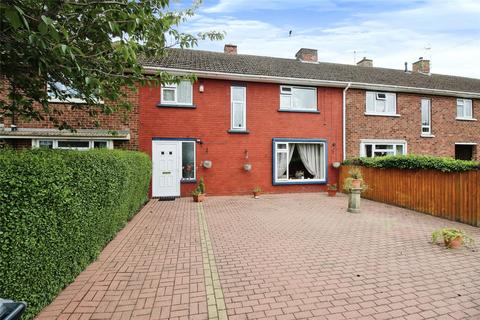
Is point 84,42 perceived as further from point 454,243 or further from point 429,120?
point 429,120

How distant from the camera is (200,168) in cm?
1121

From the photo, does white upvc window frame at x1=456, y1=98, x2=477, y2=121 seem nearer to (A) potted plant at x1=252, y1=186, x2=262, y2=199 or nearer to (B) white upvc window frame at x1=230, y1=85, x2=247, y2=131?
(B) white upvc window frame at x1=230, y1=85, x2=247, y2=131

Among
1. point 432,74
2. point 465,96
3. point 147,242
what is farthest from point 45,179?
point 432,74

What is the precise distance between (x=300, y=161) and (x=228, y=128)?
3930 millimetres

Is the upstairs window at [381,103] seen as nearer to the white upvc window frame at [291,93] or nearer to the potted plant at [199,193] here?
the white upvc window frame at [291,93]

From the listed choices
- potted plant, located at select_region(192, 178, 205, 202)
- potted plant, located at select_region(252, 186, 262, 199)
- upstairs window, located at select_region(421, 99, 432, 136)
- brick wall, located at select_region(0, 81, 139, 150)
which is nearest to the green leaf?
brick wall, located at select_region(0, 81, 139, 150)

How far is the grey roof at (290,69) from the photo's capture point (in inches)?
458

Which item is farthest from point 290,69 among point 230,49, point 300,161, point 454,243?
point 454,243

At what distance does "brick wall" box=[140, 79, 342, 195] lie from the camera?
1084 centimetres

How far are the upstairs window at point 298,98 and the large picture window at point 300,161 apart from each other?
1643 millimetres

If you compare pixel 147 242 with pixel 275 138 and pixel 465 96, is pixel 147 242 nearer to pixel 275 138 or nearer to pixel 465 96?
pixel 275 138

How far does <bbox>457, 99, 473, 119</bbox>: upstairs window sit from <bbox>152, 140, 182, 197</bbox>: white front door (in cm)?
1607

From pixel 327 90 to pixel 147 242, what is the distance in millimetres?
10920

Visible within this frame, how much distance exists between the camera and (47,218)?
2932mm
